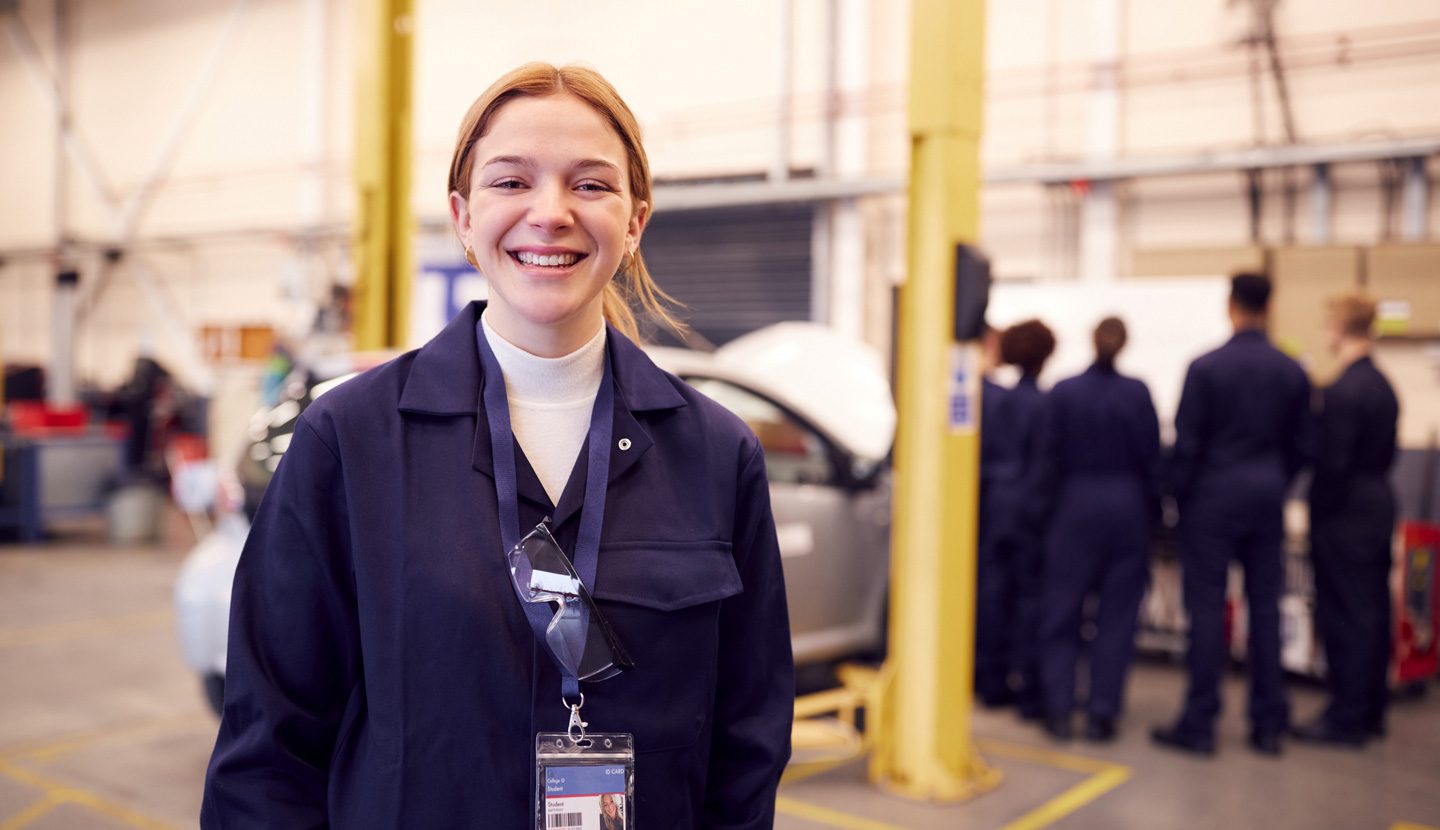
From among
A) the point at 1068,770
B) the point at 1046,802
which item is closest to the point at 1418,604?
A: the point at 1068,770

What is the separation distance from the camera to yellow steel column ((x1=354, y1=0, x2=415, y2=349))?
619cm

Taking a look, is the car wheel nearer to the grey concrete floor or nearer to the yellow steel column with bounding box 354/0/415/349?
the grey concrete floor

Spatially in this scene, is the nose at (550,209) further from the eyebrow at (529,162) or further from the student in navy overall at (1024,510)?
the student in navy overall at (1024,510)

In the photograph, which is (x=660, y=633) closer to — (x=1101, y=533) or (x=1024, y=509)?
(x=1101, y=533)

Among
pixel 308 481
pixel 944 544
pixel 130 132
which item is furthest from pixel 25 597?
pixel 130 132

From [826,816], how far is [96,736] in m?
2.94

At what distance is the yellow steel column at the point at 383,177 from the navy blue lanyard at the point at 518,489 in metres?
5.21

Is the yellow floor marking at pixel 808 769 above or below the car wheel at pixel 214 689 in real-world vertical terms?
below

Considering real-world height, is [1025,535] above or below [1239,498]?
below

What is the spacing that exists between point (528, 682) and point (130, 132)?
17.3 meters

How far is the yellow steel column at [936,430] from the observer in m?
4.09

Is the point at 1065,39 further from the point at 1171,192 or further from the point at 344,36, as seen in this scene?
the point at 344,36

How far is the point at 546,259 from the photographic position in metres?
1.37

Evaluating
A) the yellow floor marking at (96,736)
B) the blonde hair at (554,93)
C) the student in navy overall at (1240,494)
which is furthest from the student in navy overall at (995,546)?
the blonde hair at (554,93)
